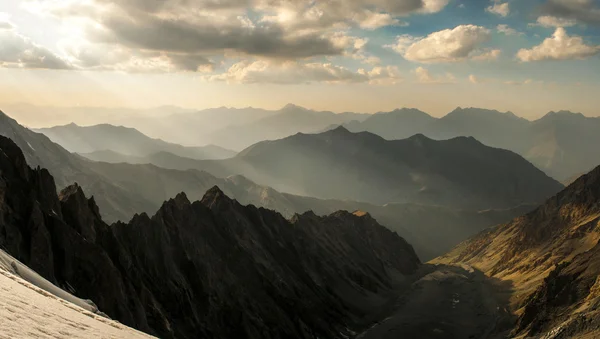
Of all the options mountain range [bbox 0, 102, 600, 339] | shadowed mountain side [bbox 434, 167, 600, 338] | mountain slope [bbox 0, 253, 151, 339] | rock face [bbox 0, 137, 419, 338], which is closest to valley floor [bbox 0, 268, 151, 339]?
mountain slope [bbox 0, 253, 151, 339]

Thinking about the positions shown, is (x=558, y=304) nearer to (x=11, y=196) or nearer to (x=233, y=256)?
(x=233, y=256)

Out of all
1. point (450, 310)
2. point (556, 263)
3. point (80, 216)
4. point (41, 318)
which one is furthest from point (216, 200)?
point (556, 263)

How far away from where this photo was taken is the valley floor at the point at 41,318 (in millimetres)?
19859

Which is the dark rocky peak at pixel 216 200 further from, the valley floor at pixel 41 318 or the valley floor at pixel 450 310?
the valley floor at pixel 41 318

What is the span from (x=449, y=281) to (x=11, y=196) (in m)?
141

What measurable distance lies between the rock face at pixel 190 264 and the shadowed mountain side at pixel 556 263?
38.5 metres

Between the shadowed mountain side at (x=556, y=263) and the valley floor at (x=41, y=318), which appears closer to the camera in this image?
the valley floor at (x=41, y=318)

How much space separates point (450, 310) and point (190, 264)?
77.5m

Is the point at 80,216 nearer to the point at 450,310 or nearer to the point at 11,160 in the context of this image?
the point at 11,160

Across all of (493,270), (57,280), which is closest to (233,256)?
(57,280)

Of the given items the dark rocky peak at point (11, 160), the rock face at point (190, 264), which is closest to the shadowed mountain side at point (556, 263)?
the rock face at point (190, 264)

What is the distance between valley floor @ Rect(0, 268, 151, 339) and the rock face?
22922 millimetres

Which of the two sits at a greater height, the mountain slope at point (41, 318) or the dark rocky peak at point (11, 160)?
the dark rocky peak at point (11, 160)

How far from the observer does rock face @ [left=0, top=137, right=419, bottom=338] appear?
53125 mm
